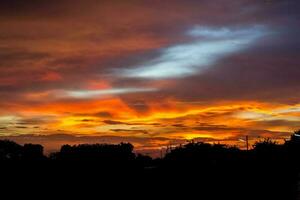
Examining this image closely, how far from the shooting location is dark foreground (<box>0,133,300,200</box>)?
1024 inches

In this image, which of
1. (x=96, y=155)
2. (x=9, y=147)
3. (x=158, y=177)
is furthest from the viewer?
(x=9, y=147)

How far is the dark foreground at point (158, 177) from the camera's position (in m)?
26.0

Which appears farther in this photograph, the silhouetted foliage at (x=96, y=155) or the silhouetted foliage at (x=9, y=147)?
the silhouetted foliage at (x=9, y=147)

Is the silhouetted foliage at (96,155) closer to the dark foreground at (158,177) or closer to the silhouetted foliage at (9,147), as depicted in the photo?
the dark foreground at (158,177)

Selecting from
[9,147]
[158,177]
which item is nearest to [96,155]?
[158,177]

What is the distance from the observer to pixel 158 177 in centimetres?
3186

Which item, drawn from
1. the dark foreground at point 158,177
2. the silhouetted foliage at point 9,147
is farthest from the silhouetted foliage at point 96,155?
the silhouetted foliage at point 9,147

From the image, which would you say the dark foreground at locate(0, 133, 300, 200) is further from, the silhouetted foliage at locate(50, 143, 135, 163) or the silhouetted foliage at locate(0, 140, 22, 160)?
the silhouetted foliage at locate(0, 140, 22, 160)

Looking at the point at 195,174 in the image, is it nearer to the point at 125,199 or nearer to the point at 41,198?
the point at 125,199

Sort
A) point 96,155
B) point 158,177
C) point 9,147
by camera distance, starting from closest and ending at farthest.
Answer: point 158,177
point 96,155
point 9,147

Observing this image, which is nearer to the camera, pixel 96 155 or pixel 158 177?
pixel 158 177

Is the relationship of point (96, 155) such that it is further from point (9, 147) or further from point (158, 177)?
point (9, 147)

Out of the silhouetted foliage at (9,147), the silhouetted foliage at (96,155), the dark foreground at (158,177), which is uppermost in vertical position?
the silhouetted foliage at (9,147)

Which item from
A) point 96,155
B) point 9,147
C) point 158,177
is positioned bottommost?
point 158,177
